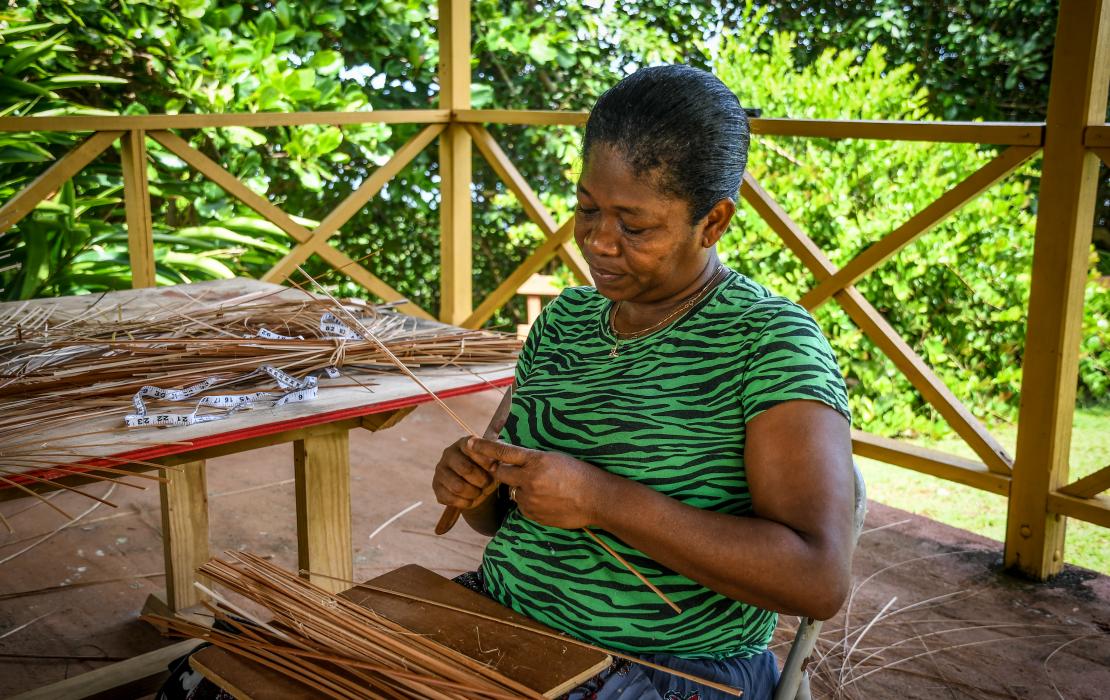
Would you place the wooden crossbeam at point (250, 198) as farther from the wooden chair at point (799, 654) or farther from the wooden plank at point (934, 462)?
the wooden chair at point (799, 654)

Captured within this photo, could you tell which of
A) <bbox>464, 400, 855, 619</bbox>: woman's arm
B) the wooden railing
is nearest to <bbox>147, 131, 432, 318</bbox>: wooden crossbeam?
the wooden railing

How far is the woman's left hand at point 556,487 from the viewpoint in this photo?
4.39ft

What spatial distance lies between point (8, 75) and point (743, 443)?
540cm

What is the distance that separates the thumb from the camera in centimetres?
137

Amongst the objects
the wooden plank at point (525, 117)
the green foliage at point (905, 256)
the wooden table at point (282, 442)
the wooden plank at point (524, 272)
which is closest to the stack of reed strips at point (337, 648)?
the wooden table at point (282, 442)

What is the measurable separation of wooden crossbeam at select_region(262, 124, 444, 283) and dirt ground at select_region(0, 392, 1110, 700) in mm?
886

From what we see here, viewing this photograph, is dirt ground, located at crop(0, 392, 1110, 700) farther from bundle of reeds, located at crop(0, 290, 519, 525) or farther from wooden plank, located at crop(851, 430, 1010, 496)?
bundle of reeds, located at crop(0, 290, 519, 525)

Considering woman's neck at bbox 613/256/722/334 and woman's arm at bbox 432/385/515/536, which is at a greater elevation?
woman's neck at bbox 613/256/722/334

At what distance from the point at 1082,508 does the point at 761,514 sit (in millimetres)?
2107

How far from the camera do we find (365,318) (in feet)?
8.39

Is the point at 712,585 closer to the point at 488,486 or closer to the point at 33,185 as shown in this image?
the point at 488,486

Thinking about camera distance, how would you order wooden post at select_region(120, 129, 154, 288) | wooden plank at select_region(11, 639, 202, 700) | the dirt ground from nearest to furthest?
wooden plank at select_region(11, 639, 202, 700) < the dirt ground < wooden post at select_region(120, 129, 154, 288)

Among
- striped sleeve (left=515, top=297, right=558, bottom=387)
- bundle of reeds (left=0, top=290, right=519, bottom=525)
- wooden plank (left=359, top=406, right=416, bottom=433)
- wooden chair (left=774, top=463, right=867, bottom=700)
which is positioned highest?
striped sleeve (left=515, top=297, right=558, bottom=387)

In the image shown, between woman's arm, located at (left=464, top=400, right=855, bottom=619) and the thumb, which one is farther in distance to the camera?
the thumb
